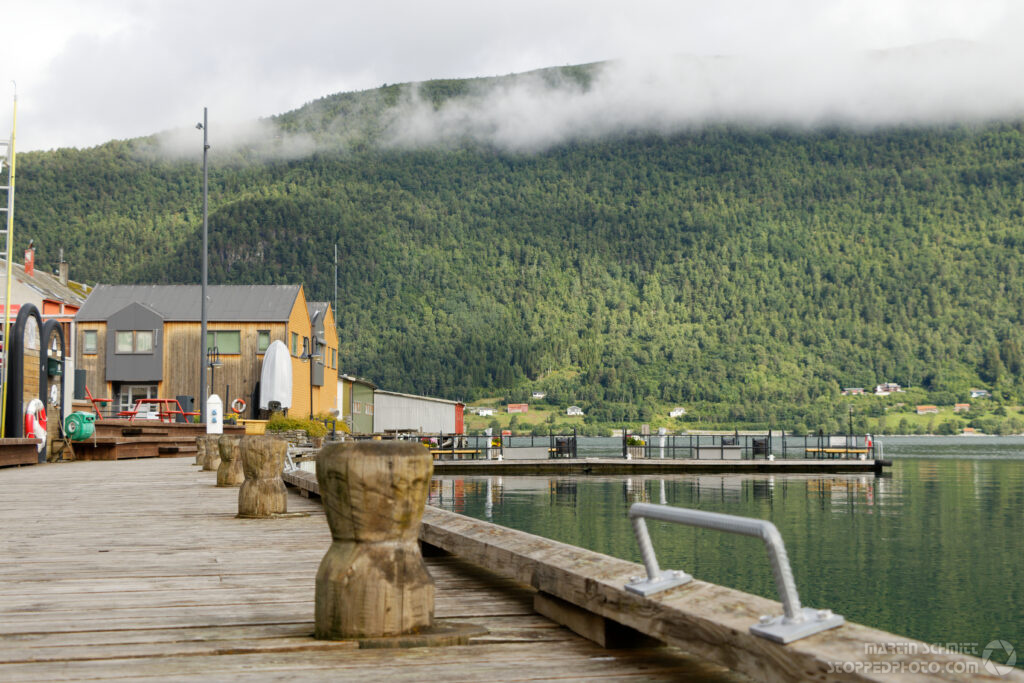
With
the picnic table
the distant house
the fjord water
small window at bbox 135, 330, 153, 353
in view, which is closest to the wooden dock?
the fjord water

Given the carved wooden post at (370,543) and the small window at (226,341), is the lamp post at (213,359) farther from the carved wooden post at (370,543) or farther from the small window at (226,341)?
the carved wooden post at (370,543)

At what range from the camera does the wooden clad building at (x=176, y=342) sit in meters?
53.1

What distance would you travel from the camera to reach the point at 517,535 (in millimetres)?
6363

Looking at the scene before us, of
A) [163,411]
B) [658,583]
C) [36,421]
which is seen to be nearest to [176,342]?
[163,411]

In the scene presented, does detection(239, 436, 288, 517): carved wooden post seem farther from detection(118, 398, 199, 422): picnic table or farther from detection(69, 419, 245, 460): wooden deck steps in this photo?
detection(118, 398, 199, 422): picnic table

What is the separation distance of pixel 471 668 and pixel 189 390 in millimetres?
51655

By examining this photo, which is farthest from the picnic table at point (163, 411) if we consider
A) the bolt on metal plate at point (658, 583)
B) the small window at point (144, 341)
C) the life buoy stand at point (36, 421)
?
the bolt on metal plate at point (658, 583)

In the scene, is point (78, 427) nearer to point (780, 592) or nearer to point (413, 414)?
point (780, 592)

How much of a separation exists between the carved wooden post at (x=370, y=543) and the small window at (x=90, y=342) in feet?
175

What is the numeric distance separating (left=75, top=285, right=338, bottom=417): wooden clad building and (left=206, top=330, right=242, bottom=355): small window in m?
0.05

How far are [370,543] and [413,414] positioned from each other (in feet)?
271

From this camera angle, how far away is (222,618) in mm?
5363

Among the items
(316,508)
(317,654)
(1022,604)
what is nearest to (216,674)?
(317,654)

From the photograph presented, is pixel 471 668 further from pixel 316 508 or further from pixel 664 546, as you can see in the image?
pixel 664 546
